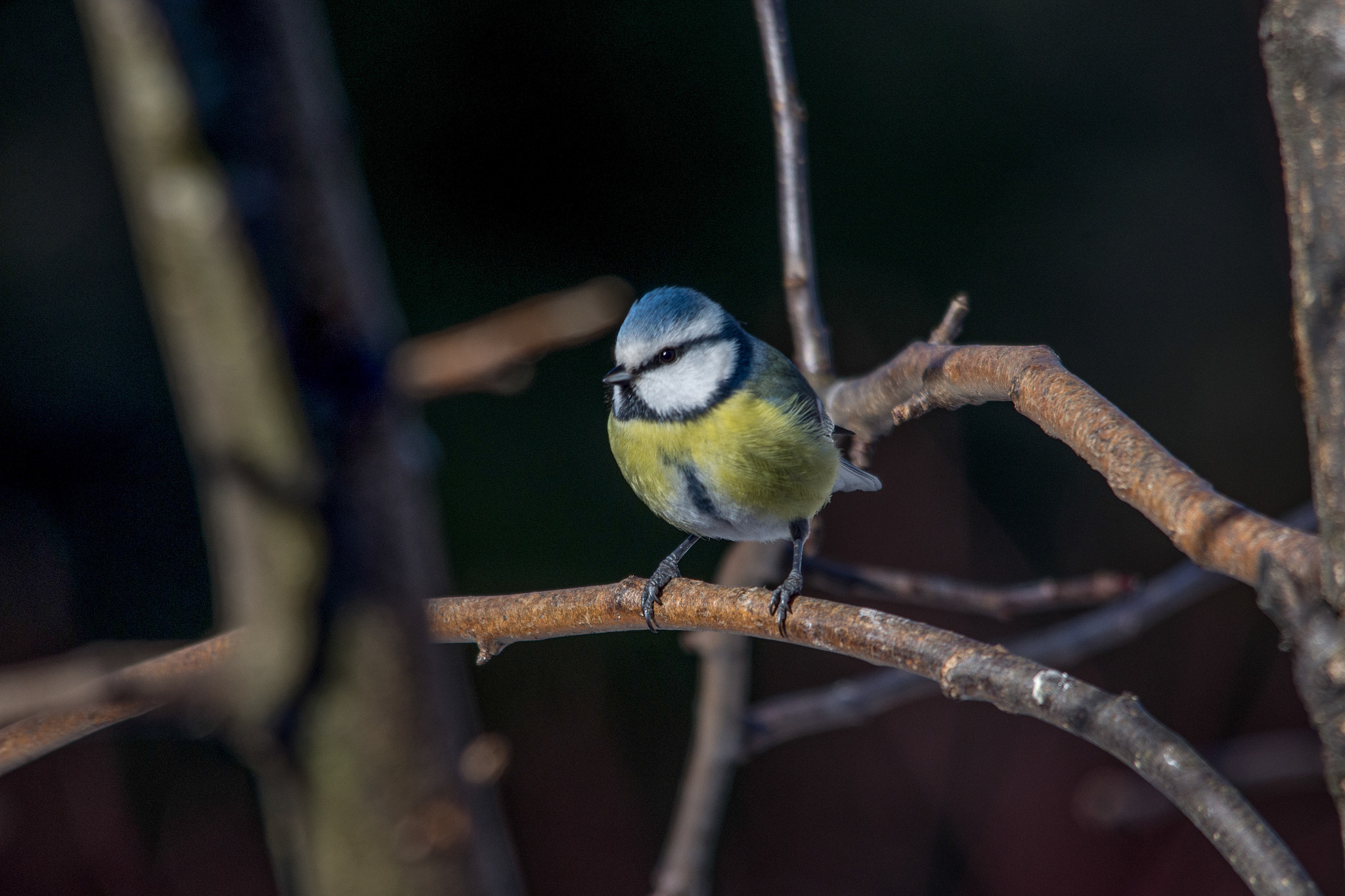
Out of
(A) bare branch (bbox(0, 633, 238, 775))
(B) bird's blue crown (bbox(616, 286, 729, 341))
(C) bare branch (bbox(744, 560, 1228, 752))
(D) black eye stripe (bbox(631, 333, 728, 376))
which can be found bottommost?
(C) bare branch (bbox(744, 560, 1228, 752))

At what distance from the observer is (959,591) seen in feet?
3.12

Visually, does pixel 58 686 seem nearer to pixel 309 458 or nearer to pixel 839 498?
pixel 309 458

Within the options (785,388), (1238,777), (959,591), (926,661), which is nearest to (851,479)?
(785,388)

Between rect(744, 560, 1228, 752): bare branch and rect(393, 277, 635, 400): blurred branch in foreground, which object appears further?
rect(744, 560, 1228, 752): bare branch

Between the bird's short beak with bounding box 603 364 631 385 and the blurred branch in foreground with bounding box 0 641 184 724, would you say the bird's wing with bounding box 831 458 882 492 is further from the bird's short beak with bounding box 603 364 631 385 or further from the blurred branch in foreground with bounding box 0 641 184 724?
the blurred branch in foreground with bounding box 0 641 184 724

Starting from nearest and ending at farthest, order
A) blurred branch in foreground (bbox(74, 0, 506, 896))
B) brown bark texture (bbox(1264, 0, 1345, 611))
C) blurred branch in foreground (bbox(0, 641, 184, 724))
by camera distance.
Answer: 1. brown bark texture (bbox(1264, 0, 1345, 611))
2. blurred branch in foreground (bbox(74, 0, 506, 896))
3. blurred branch in foreground (bbox(0, 641, 184, 724))

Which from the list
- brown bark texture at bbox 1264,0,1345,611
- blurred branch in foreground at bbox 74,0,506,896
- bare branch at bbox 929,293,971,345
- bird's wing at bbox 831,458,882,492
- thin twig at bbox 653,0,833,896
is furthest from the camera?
bird's wing at bbox 831,458,882,492

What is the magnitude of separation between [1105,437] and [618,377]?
25.8 inches

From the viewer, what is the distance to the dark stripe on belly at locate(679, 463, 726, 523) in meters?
1.00

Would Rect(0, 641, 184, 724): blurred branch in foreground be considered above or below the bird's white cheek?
below

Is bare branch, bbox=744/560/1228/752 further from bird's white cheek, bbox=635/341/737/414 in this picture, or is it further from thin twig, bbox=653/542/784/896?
bird's white cheek, bbox=635/341/737/414

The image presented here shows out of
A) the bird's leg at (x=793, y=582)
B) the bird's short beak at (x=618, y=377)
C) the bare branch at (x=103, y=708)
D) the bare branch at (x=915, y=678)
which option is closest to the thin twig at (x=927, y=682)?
the bare branch at (x=915, y=678)

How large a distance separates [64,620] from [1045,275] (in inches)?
68.1

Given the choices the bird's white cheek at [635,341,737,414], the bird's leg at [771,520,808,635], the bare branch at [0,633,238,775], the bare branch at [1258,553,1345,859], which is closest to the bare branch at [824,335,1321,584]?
the bare branch at [1258,553,1345,859]
